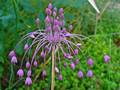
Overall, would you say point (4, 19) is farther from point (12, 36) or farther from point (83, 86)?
point (83, 86)

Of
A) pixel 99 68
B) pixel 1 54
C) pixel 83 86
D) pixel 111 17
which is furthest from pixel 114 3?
pixel 1 54

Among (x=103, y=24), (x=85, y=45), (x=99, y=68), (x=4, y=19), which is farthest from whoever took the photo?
(x=103, y=24)

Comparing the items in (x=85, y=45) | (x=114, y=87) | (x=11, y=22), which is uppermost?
(x=11, y=22)

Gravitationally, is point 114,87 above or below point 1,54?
below

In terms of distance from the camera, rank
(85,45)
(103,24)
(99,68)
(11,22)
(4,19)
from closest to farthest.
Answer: (4,19) < (11,22) < (99,68) < (85,45) < (103,24)

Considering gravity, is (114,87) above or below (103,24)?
below

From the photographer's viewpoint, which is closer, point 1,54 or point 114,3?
point 1,54

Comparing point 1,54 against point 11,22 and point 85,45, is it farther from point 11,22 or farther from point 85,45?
point 85,45

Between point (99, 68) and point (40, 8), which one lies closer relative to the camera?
point (40, 8)

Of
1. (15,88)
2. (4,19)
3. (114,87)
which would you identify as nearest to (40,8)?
(4,19)
